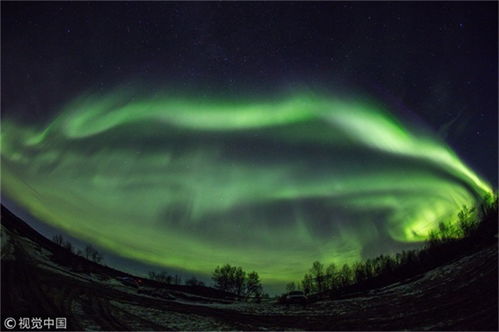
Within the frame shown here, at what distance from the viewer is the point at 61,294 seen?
9.88 metres

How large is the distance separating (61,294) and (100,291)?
1.26m

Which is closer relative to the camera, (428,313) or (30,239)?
(428,313)

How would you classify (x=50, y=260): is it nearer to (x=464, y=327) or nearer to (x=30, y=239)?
(x=30, y=239)

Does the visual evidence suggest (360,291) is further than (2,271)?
Yes

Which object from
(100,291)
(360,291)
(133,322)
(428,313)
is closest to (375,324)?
(428,313)

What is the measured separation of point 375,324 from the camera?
31.1 feet

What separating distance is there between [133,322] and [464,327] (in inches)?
420

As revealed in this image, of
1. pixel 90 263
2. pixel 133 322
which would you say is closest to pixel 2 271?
pixel 90 263

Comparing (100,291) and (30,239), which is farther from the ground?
(30,239)

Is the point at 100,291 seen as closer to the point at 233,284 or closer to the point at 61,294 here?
the point at 61,294

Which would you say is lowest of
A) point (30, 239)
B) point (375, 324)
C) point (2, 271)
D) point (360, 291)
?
point (375, 324)

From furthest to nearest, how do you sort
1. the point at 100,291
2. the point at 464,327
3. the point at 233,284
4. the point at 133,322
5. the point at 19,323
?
the point at 233,284 → the point at 100,291 → the point at 133,322 → the point at 19,323 → the point at 464,327

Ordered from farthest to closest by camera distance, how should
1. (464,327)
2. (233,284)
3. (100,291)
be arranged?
(233,284), (100,291), (464,327)

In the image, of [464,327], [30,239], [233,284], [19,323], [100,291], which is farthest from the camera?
[233,284]
